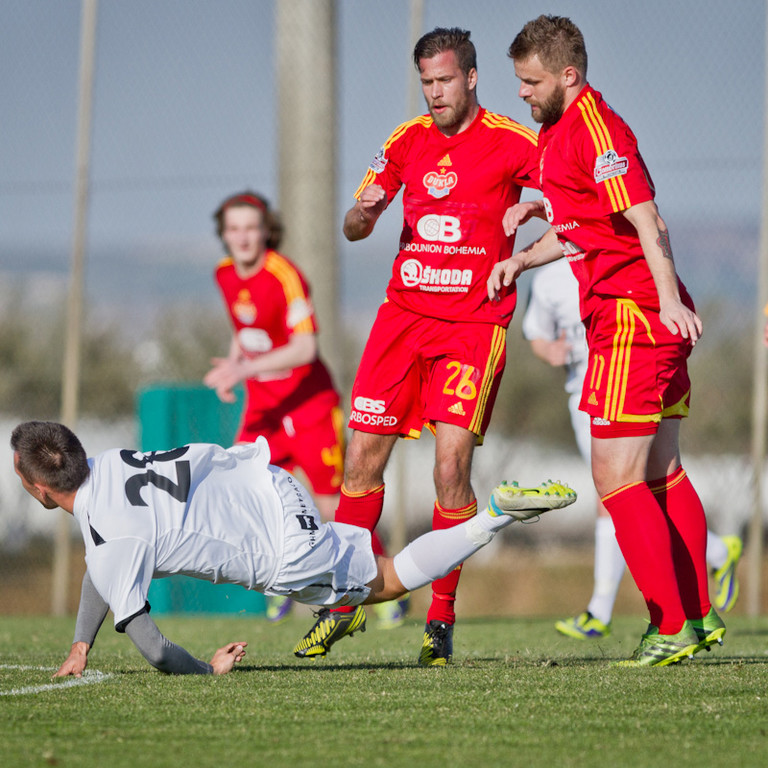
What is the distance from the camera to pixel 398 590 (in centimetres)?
457

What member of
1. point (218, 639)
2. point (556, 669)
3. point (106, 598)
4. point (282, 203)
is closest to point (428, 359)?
point (556, 669)

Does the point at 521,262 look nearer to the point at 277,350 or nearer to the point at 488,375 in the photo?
the point at 488,375

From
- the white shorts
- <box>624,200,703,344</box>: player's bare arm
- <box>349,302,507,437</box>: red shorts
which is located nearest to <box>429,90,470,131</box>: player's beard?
<box>349,302,507,437</box>: red shorts

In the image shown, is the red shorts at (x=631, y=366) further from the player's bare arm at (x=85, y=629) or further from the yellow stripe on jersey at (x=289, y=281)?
the yellow stripe on jersey at (x=289, y=281)

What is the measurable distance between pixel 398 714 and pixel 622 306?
71.0 inches

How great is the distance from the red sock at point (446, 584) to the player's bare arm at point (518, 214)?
1.18 meters

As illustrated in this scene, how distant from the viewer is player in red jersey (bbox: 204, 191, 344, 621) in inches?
301

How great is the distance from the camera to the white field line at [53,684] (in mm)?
3820

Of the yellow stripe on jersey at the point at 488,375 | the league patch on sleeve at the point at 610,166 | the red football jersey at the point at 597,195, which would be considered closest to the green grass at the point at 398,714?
the yellow stripe on jersey at the point at 488,375

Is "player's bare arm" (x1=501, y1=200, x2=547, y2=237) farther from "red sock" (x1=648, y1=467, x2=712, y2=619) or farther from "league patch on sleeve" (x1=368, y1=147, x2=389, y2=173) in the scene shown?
"red sock" (x1=648, y1=467, x2=712, y2=619)

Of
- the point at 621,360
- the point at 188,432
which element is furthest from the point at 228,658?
the point at 188,432

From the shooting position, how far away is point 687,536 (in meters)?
4.62

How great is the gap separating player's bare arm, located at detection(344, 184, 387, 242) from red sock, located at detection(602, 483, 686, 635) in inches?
62.5

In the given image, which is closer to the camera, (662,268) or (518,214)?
(662,268)
